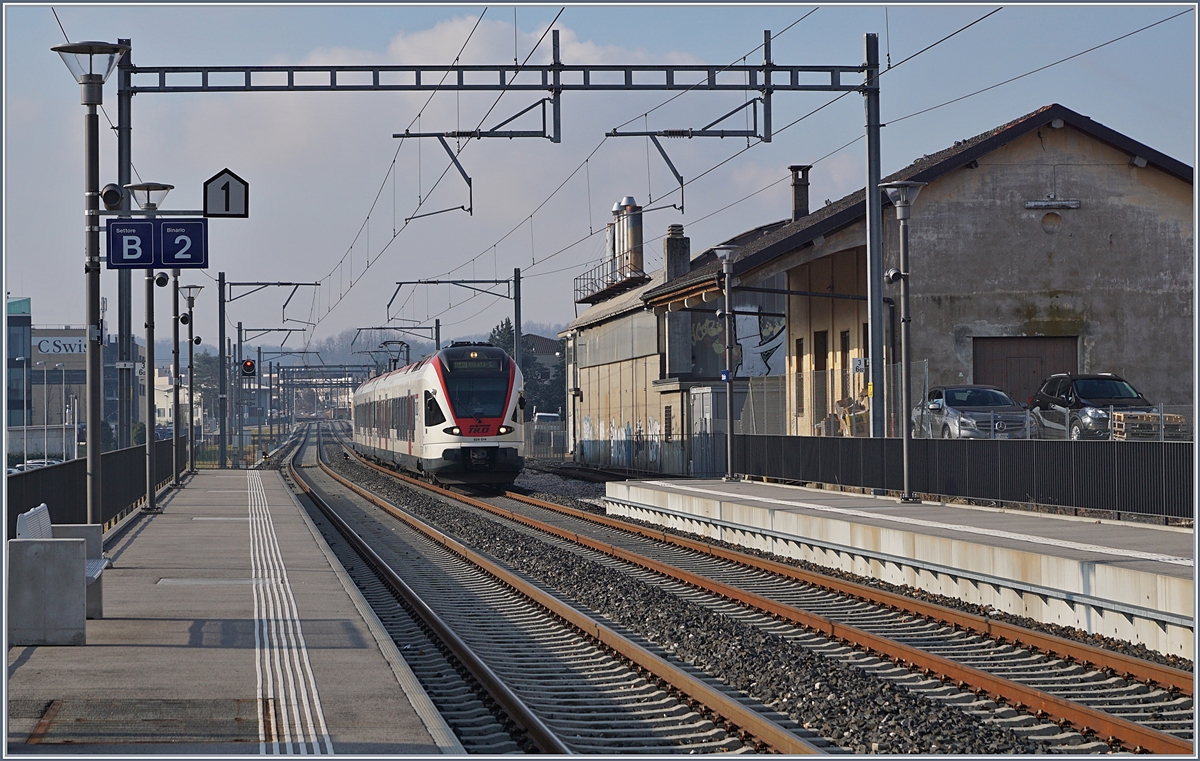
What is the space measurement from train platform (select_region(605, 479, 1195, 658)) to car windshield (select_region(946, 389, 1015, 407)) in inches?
191

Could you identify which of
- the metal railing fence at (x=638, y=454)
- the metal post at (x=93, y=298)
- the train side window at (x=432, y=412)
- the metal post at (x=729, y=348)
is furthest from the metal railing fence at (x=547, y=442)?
the metal post at (x=93, y=298)

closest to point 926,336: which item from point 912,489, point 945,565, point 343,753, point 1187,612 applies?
point 912,489

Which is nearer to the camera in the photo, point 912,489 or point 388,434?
point 912,489

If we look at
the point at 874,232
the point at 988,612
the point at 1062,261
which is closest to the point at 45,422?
the point at 874,232

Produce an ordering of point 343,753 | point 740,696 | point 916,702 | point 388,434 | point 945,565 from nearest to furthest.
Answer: point 343,753 < point 916,702 < point 740,696 < point 945,565 < point 388,434

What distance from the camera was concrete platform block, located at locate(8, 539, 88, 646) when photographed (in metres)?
9.98

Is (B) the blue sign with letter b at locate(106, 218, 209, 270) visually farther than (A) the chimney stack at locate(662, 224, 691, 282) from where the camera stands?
No

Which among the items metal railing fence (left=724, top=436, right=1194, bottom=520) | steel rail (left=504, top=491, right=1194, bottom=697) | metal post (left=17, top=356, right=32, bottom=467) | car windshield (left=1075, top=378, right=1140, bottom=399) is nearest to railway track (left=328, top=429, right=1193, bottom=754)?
steel rail (left=504, top=491, right=1194, bottom=697)

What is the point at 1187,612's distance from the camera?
1026cm

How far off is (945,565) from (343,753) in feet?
→ 28.8

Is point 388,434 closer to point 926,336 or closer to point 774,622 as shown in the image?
point 926,336

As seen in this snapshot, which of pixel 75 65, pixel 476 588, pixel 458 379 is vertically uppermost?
pixel 75 65

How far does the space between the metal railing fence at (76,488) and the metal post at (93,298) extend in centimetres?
75

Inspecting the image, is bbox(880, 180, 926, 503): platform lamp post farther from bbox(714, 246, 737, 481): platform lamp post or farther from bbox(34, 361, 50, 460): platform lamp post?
bbox(34, 361, 50, 460): platform lamp post
